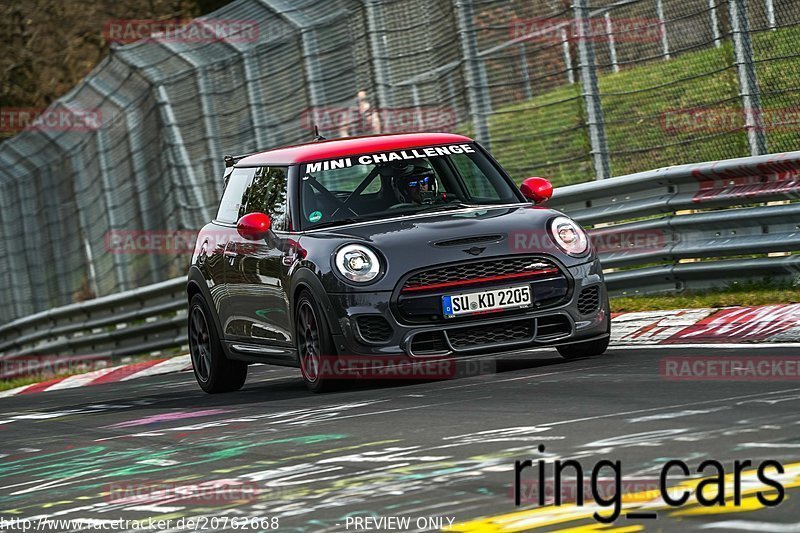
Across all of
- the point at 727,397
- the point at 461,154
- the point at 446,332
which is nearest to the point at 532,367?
the point at 446,332

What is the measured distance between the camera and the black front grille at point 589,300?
9.83 meters

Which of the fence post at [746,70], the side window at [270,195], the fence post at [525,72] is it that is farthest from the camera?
the fence post at [525,72]

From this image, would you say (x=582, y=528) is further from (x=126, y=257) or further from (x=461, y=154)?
(x=126, y=257)

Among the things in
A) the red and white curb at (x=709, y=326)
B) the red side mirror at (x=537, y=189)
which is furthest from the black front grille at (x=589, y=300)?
the red side mirror at (x=537, y=189)

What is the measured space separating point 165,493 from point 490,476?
4.52 feet

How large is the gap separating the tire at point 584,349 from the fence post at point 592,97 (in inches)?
164

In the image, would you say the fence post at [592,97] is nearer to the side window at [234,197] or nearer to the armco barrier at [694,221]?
the armco barrier at [694,221]

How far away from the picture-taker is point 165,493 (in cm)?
668

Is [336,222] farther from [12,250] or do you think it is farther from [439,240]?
[12,250]
